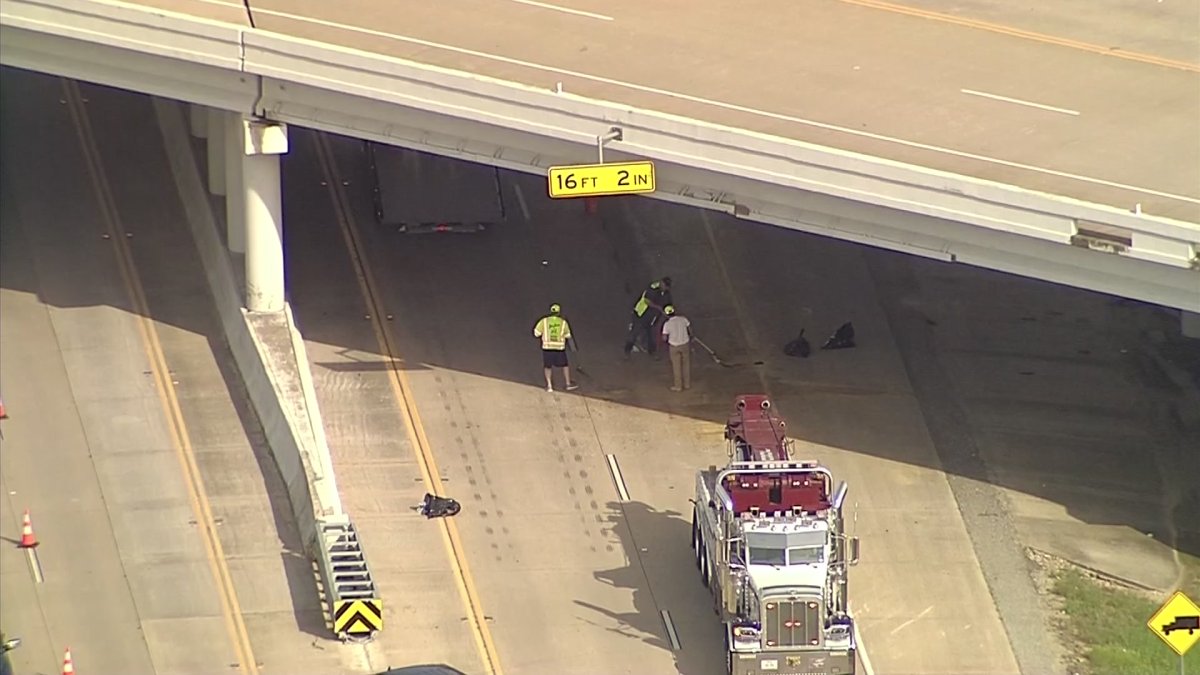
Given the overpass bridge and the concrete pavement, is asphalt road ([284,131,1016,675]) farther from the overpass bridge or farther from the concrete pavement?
the overpass bridge

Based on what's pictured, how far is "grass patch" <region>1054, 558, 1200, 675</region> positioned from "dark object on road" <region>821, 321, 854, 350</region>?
715 cm

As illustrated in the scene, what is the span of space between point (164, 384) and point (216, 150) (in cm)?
551

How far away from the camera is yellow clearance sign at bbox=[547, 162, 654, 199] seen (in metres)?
37.0

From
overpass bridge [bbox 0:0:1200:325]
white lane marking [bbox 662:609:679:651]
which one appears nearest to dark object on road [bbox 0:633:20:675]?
white lane marking [bbox 662:609:679:651]

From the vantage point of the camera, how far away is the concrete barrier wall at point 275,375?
36688 mm

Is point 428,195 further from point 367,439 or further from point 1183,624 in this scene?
point 1183,624

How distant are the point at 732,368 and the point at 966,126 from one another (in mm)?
5778

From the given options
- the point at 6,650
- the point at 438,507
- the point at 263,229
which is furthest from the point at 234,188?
the point at 6,650

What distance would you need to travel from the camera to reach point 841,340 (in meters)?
41.9

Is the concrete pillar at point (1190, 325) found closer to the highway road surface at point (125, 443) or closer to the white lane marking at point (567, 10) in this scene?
the white lane marking at point (567, 10)

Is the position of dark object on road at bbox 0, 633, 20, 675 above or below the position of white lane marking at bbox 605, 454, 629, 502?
below

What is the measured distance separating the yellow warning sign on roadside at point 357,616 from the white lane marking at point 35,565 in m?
4.84

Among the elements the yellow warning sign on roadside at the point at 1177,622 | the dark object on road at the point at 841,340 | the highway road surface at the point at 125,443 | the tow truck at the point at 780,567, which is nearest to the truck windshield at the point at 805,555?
the tow truck at the point at 780,567

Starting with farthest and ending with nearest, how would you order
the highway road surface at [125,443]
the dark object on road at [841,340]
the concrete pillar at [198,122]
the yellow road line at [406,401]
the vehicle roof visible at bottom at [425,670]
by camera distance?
the concrete pillar at [198,122] < the dark object on road at [841,340] < the yellow road line at [406,401] < the highway road surface at [125,443] < the vehicle roof visible at bottom at [425,670]
